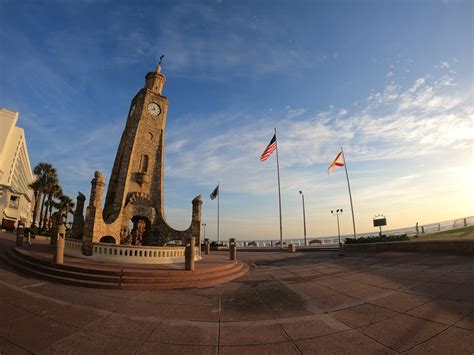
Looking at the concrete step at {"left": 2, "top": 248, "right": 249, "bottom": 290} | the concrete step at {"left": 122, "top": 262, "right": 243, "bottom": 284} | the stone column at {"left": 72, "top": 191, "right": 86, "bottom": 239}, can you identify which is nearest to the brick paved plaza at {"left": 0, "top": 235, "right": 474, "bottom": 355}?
the concrete step at {"left": 2, "top": 248, "right": 249, "bottom": 290}

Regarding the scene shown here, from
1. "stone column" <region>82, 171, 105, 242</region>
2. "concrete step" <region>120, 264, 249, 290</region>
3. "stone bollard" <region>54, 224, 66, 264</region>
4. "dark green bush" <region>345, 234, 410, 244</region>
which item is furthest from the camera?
"dark green bush" <region>345, 234, 410, 244</region>

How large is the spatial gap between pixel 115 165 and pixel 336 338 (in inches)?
899

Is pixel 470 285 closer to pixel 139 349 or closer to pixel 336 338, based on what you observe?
pixel 336 338

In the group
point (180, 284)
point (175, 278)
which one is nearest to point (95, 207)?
point (175, 278)

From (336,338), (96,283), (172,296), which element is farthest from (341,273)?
(96,283)

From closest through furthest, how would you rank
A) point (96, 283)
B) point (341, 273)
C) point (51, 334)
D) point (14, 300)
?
point (51, 334), point (14, 300), point (96, 283), point (341, 273)

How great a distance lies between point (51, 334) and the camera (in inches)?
181

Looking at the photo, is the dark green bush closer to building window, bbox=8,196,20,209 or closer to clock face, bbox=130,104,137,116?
clock face, bbox=130,104,137,116

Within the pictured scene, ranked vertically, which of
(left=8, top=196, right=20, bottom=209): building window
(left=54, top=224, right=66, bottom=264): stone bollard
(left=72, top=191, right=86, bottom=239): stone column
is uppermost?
(left=8, top=196, right=20, bottom=209): building window

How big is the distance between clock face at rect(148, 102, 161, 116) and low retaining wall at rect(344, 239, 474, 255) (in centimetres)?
2537

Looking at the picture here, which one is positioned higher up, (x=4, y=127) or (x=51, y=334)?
(x=4, y=127)

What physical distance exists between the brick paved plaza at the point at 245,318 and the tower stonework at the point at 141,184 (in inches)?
412

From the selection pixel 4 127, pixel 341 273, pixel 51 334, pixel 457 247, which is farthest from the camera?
pixel 4 127

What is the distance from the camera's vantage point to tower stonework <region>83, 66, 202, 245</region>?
62.2 feet
